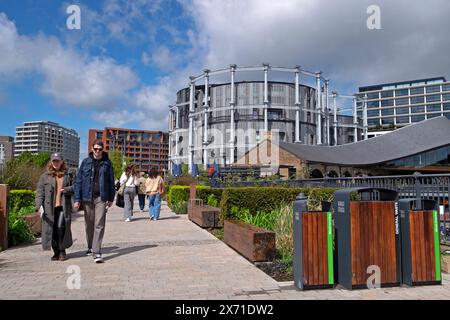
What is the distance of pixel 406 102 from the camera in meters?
124

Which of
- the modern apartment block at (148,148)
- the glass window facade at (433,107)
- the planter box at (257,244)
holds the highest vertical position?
the glass window facade at (433,107)

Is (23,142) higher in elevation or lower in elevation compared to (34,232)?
higher

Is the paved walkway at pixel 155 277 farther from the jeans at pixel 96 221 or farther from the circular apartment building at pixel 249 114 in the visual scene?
the circular apartment building at pixel 249 114

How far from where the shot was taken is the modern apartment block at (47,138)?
336ft

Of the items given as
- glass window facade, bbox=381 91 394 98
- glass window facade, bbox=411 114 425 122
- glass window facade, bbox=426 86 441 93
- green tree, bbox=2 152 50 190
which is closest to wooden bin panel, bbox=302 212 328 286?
green tree, bbox=2 152 50 190

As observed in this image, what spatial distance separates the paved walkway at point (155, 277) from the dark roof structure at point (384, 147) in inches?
1532

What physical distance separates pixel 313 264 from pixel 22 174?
13029mm

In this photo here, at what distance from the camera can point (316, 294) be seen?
441 centimetres

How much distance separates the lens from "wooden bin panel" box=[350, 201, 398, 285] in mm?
4562

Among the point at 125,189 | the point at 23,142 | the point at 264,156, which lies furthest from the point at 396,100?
the point at 125,189

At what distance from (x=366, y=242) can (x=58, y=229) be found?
4819 millimetres

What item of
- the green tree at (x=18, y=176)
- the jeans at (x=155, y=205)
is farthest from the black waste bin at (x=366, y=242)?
the green tree at (x=18, y=176)

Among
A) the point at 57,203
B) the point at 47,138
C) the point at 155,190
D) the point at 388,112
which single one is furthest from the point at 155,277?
the point at 388,112
